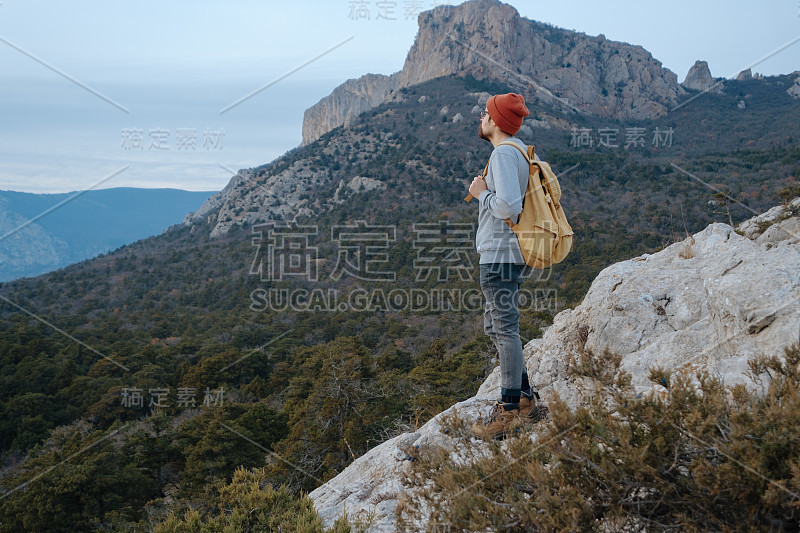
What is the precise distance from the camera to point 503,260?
7.73 ft

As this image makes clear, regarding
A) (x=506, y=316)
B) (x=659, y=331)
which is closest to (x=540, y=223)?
(x=506, y=316)

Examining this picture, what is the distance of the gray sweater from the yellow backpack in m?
0.04

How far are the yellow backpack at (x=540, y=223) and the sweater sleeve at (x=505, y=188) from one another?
74mm

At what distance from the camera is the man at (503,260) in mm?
2322

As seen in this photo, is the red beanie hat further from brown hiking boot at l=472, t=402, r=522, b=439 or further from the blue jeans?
brown hiking boot at l=472, t=402, r=522, b=439

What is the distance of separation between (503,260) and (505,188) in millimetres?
364

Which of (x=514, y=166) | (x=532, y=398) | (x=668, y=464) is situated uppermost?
(x=514, y=166)

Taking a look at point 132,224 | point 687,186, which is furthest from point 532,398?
point 132,224

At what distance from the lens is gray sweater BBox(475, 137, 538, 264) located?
7.35ft

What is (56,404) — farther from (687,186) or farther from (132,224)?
(132,224)

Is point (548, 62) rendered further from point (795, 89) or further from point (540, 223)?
point (540, 223)

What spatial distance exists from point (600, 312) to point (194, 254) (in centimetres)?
3871

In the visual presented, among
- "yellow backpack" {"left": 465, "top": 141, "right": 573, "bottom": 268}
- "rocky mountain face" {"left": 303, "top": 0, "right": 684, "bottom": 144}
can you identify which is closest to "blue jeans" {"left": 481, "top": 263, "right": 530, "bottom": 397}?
"yellow backpack" {"left": 465, "top": 141, "right": 573, "bottom": 268}

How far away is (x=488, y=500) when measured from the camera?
59.6 inches
